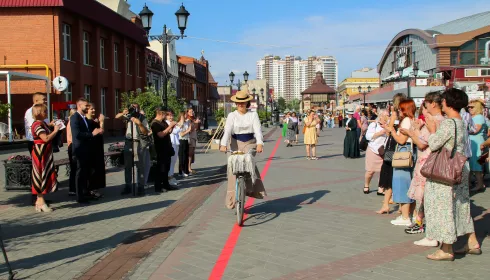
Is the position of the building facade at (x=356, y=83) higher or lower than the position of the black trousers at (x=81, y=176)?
higher

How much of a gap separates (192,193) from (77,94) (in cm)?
2097

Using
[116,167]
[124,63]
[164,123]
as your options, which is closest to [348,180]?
[164,123]

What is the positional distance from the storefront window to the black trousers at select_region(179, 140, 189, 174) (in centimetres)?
4803

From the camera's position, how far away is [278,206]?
8625 mm

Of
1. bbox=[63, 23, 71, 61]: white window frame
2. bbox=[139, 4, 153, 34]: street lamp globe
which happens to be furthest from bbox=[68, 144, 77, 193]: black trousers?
bbox=[63, 23, 71, 61]: white window frame

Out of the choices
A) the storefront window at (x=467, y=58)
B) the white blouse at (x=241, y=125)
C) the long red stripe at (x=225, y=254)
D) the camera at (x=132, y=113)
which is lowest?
the long red stripe at (x=225, y=254)

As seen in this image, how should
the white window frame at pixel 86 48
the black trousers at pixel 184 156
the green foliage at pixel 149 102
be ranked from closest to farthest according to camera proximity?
the black trousers at pixel 184 156, the green foliage at pixel 149 102, the white window frame at pixel 86 48

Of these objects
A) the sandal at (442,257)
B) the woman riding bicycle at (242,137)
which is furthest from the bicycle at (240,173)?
the sandal at (442,257)

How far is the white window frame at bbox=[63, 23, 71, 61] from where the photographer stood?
90.1ft

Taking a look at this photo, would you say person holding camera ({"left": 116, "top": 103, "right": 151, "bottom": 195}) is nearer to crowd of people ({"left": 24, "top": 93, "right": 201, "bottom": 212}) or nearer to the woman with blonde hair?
crowd of people ({"left": 24, "top": 93, "right": 201, "bottom": 212})

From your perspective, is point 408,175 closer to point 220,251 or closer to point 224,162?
point 220,251

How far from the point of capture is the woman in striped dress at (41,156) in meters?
8.05

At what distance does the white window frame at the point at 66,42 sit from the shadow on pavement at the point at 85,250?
22.8 m

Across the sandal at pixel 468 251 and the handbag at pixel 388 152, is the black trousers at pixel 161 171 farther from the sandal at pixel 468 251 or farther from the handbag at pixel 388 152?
the sandal at pixel 468 251
